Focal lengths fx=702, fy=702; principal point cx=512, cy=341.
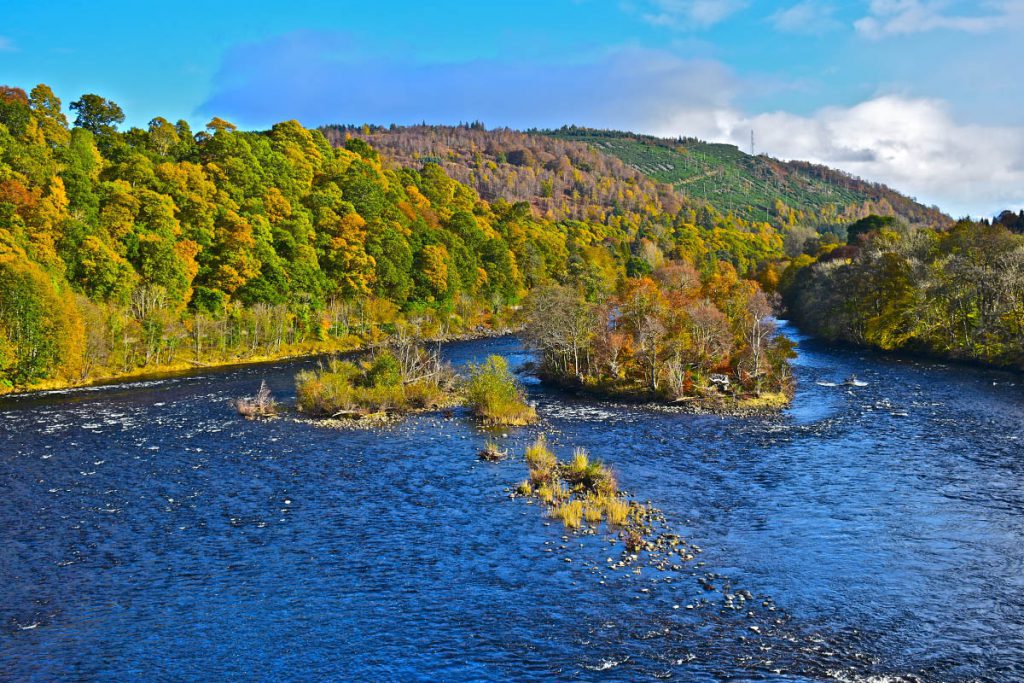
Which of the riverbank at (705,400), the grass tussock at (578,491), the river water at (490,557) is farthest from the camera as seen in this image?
the riverbank at (705,400)

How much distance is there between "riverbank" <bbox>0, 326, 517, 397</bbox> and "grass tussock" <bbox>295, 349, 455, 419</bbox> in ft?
72.8

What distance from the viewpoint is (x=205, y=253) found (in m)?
92.5

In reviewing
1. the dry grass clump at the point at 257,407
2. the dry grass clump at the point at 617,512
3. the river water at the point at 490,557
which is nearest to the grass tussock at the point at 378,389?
the dry grass clump at the point at 257,407

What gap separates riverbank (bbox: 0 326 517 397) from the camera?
66.1m

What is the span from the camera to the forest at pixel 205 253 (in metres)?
70.8

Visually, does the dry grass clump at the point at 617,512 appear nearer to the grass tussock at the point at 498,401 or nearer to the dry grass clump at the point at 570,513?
the dry grass clump at the point at 570,513

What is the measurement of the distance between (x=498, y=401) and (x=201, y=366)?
43391 millimetres

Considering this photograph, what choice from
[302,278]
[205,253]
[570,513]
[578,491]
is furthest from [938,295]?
[205,253]

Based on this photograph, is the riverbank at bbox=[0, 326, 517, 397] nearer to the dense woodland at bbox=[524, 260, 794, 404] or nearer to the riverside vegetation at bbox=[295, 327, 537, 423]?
the riverside vegetation at bbox=[295, 327, 537, 423]

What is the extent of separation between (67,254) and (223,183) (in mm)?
33400

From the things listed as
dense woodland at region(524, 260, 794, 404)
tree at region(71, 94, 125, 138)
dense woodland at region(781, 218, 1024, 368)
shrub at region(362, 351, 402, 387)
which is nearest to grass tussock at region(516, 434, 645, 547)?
shrub at region(362, 351, 402, 387)

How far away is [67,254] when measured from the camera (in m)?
75.6

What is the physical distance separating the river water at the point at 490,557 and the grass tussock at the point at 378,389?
4.21 metres

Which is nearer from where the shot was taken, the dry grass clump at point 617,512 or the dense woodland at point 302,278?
the dry grass clump at point 617,512
